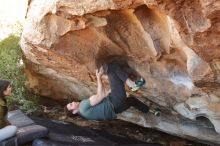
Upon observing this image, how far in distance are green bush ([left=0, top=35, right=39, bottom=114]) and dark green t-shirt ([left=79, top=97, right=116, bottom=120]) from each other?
2.39 metres

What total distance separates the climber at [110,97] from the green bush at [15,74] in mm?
2371

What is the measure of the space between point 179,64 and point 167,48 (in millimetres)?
411

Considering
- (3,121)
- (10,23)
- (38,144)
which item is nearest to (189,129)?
(38,144)

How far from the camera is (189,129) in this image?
641 cm

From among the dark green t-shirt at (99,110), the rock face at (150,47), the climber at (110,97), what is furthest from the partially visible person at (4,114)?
the dark green t-shirt at (99,110)

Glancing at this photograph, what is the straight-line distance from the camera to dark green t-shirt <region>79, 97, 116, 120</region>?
5.55 metres

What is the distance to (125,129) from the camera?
7590 millimetres

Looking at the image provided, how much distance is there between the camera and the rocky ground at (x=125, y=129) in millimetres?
7152

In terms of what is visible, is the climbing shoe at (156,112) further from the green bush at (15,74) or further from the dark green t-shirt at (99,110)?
the green bush at (15,74)

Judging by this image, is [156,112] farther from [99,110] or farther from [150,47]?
[150,47]

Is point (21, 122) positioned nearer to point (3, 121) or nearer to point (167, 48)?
point (3, 121)

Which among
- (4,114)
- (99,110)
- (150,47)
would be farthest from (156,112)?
Result: (4,114)

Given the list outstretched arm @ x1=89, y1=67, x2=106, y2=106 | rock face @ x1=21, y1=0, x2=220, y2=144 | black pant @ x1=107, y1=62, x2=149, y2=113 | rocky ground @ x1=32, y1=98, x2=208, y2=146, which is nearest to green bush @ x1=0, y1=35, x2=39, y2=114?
rocky ground @ x1=32, y1=98, x2=208, y2=146

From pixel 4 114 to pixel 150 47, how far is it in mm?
2185
